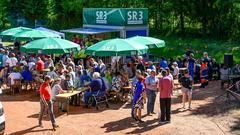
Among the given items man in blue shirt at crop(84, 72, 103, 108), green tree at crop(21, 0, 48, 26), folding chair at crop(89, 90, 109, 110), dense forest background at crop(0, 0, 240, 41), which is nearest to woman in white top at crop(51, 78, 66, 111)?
man in blue shirt at crop(84, 72, 103, 108)

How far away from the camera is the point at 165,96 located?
14.0 metres

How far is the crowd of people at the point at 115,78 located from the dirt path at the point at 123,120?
45 centimetres

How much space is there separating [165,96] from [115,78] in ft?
10.6

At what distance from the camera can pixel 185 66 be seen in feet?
71.1

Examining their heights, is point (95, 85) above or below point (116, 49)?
below

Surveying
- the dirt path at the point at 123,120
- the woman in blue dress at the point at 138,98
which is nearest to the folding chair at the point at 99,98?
the dirt path at the point at 123,120

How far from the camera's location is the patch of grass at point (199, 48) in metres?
30.1

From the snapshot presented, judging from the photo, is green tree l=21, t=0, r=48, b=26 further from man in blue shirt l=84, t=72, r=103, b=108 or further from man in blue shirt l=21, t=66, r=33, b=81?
man in blue shirt l=84, t=72, r=103, b=108

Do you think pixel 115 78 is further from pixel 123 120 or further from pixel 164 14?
pixel 164 14

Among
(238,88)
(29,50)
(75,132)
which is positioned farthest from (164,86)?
(29,50)

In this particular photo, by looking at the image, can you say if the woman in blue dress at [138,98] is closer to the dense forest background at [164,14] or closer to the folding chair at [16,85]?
the folding chair at [16,85]

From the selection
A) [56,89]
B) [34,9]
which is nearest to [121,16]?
[56,89]

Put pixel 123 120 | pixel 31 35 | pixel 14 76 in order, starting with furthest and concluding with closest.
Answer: pixel 31 35 → pixel 14 76 → pixel 123 120

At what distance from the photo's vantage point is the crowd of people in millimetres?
14109
